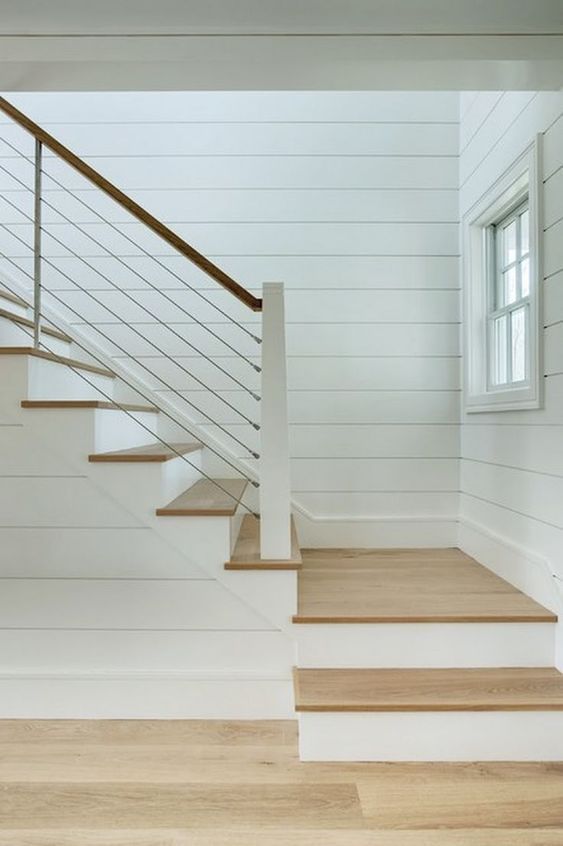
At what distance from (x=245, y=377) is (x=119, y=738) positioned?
5.79ft

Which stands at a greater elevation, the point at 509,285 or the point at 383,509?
the point at 509,285

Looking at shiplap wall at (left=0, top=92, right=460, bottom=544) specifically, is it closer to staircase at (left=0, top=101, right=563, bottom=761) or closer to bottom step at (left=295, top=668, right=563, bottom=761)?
staircase at (left=0, top=101, right=563, bottom=761)

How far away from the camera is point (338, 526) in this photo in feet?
10.1

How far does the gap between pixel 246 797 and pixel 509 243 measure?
253cm

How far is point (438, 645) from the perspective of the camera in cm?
204

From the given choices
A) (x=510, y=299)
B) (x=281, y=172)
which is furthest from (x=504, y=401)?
(x=281, y=172)

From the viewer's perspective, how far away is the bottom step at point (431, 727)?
1.80 m

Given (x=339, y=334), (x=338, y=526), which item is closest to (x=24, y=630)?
(x=338, y=526)

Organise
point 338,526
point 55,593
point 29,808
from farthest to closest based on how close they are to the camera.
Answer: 1. point 338,526
2. point 55,593
3. point 29,808

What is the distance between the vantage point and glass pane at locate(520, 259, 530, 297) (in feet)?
8.15

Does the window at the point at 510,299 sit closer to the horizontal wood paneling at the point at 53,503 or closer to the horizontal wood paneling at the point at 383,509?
the horizontal wood paneling at the point at 383,509

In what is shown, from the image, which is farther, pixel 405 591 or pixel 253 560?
pixel 405 591

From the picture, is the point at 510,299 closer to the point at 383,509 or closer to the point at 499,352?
the point at 499,352

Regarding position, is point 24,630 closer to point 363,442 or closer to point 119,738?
point 119,738
